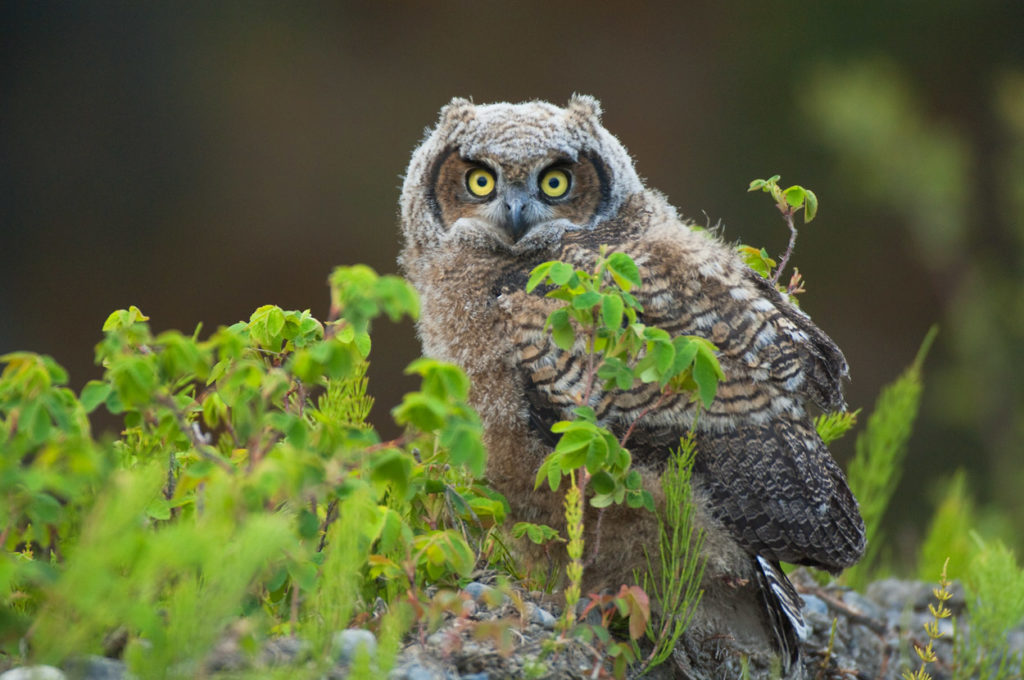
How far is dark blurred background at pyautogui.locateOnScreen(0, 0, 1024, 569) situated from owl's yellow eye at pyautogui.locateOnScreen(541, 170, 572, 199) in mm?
3801

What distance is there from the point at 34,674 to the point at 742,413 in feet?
5.30

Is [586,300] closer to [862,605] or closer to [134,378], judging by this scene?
[134,378]

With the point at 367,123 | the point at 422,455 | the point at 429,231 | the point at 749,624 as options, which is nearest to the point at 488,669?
the point at 422,455

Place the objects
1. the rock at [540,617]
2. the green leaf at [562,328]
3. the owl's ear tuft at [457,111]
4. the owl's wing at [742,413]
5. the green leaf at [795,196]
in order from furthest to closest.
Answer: the owl's ear tuft at [457,111], the green leaf at [795,196], the owl's wing at [742,413], the rock at [540,617], the green leaf at [562,328]

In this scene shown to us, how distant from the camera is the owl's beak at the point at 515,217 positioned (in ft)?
9.40

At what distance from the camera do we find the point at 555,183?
3.05 meters

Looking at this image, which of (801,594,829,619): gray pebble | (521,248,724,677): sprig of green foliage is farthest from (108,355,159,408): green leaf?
(801,594,829,619): gray pebble

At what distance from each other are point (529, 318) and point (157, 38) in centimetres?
588

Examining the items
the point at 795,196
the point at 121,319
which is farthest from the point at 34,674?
the point at 795,196

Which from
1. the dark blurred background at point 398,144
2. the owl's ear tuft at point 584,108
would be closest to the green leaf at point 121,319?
the owl's ear tuft at point 584,108

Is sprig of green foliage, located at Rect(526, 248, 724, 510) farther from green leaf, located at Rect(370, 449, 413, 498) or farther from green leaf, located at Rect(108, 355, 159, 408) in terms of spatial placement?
green leaf, located at Rect(108, 355, 159, 408)

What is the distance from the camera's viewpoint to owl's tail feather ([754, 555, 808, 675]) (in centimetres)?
255

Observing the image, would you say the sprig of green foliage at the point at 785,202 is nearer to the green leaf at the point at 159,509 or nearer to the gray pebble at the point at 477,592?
the gray pebble at the point at 477,592

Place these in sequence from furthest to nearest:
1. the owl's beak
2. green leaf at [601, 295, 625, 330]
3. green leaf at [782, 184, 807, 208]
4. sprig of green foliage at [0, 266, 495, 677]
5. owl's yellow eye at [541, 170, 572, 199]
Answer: owl's yellow eye at [541, 170, 572, 199], the owl's beak, green leaf at [782, 184, 807, 208], green leaf at [601, 295, 625, 330], sprig of green foliage at [0, 266, 495, 677]
